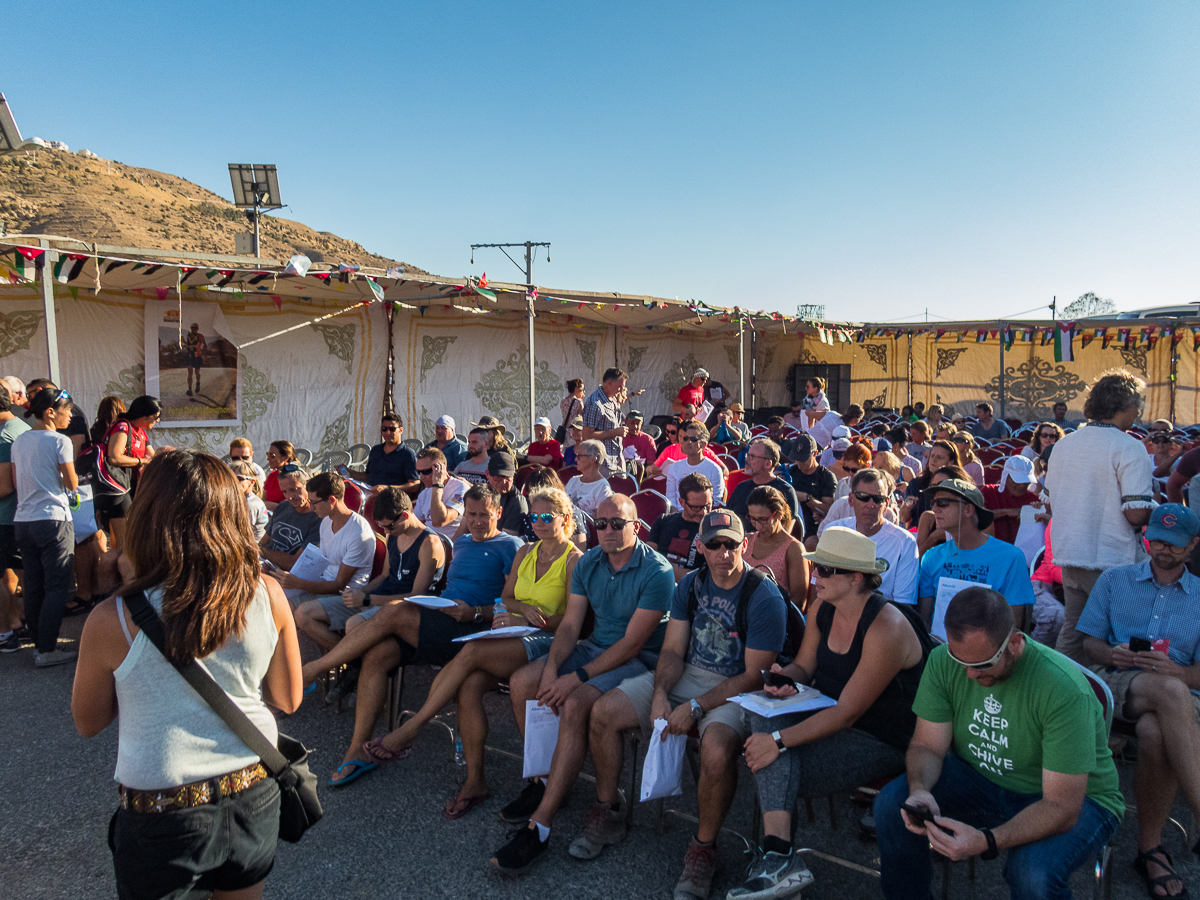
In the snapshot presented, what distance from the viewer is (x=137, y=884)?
1687 millimetres

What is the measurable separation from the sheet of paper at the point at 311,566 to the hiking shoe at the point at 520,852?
7.81 ft

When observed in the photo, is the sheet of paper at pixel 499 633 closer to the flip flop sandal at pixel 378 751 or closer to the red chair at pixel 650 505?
the flip flop sandal at pixel 378 751

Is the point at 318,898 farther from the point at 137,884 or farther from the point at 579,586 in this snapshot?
the point at 579,586

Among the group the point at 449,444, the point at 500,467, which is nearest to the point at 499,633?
the point at 500,467

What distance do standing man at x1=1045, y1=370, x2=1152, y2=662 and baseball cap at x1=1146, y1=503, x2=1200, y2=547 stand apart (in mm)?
423

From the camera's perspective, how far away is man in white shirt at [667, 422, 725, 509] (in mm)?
6219

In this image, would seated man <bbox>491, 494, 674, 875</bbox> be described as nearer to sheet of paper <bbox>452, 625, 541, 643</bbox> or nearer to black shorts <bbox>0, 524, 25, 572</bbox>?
sheet of paper <bbox>452, 625, 541, 643</bbox>

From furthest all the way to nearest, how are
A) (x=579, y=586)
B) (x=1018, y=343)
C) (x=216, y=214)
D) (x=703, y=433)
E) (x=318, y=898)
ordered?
1. (x=216, y=214)
2. (x=1018, y=343)
3. (x=703, y=433)
4. (x=579, y=586)
5. (x=318, y=898)

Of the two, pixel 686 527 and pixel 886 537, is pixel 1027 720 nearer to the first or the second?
pixel 886 537

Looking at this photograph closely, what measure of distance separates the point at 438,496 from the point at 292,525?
101 cm

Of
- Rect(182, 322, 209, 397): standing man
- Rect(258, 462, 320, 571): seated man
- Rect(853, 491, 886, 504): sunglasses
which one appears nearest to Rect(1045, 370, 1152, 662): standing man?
Rect(853, 491, 886, 504): sunglasses

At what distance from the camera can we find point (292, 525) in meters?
5.27

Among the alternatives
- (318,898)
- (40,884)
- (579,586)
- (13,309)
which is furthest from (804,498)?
(13,309)

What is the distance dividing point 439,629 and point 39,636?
3.09 m
